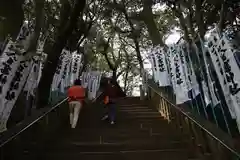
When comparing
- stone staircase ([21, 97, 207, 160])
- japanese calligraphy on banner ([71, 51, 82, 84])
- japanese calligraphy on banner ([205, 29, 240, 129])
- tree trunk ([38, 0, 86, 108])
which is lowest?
stone staircase ([21, 97, 207, 160])

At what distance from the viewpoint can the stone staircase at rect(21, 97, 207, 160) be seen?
7.41 m

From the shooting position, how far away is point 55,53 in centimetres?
914

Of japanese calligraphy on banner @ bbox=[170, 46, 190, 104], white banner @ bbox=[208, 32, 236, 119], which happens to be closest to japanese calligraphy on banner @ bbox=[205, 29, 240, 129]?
white banner @ bbox=[208, 32, 236, 119]

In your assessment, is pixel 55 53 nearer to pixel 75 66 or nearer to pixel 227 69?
pixel 227 69

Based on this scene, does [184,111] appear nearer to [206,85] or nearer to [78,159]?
[206,85]

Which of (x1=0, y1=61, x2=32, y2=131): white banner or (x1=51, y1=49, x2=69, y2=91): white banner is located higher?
(x1=51, y1=49, x2=69, y2=91): white banner

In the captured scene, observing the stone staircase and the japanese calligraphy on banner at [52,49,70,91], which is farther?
the japanese calligraphy on banner at [52,49,70,91]

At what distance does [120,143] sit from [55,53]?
2.75 metres

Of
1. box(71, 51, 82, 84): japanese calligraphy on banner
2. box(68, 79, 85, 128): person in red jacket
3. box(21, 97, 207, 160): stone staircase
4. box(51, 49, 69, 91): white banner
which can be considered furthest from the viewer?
box(71, 51, 82, 84): japanese calligraphy on banner

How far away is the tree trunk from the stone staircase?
1180 mm

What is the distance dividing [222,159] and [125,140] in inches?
123

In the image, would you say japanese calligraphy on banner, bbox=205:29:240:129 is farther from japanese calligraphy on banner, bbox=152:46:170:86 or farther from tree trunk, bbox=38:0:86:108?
japanese calligraphy on banner, bbox=152:46:170:86

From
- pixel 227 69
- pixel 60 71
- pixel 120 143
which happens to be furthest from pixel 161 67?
pixel 227 69

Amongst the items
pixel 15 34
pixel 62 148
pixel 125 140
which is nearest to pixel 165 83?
pixel 125 140
